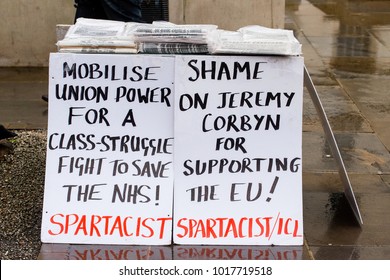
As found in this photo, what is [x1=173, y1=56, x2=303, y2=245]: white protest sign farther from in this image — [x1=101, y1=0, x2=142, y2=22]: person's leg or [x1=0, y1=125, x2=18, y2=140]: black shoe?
[x1=101, y1=0, x2=142, y2=22]: person's leg

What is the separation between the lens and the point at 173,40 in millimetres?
4891

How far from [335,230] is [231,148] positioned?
0.88 m

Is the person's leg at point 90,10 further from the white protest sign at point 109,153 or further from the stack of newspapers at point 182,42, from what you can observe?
the white protest sign at point 109,153

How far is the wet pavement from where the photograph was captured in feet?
16.1

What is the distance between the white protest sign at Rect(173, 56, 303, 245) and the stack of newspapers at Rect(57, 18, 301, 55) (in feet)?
0.67

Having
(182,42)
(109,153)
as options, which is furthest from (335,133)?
(109,153)

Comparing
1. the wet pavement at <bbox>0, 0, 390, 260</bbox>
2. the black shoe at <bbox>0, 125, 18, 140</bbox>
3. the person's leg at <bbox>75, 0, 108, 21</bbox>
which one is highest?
the person's leg at <bbox>75, 0, 108, 21</bbox>

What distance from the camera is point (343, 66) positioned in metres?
9.60

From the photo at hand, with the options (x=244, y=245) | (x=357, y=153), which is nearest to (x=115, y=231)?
(x=244, y=245)

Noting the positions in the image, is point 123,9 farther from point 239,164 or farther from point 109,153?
point 239,164

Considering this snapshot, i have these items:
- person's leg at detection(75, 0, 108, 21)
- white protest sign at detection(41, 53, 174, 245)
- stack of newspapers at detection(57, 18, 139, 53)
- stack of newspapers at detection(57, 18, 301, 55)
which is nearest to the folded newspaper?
stack of newspapers at detection(57, 18, 301, 55)

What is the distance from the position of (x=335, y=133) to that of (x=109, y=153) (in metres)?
2.79

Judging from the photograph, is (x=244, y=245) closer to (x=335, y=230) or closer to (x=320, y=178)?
(x=335, y=230)

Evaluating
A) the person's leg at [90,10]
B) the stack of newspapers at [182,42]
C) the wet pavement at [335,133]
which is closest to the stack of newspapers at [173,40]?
the stack of newspapers at [182,42]
